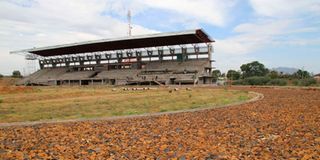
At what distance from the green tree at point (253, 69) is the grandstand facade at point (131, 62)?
4116cm

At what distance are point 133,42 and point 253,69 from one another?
5664 cm

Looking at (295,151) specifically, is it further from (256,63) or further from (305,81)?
(256,63)

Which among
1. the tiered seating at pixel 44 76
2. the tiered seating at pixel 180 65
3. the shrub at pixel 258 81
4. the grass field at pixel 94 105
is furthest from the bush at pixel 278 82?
the tiered seating at pixel 44 76

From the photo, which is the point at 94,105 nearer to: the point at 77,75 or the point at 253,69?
the point at 77,75

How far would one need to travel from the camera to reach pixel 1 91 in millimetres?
36719

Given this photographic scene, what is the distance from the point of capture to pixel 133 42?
70.2 metres

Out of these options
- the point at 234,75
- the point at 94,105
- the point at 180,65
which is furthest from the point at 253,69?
the point at 94,105

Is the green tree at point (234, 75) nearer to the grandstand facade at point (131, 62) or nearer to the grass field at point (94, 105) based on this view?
the grandstand facade at point (131, 62)

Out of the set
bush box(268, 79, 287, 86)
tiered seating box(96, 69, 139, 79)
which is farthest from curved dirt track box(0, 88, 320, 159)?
tiered seating box(96, 69, 139, 79)

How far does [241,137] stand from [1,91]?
37755 millimetres

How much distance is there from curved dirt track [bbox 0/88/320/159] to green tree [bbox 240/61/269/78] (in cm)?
9768

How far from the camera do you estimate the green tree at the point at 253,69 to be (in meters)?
103

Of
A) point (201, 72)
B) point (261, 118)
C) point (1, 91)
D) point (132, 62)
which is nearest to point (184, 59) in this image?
point (201, 72)

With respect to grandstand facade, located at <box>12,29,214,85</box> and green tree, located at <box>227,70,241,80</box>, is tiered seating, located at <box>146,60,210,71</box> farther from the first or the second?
green tree, located at <box>227,70,241,80</box>
